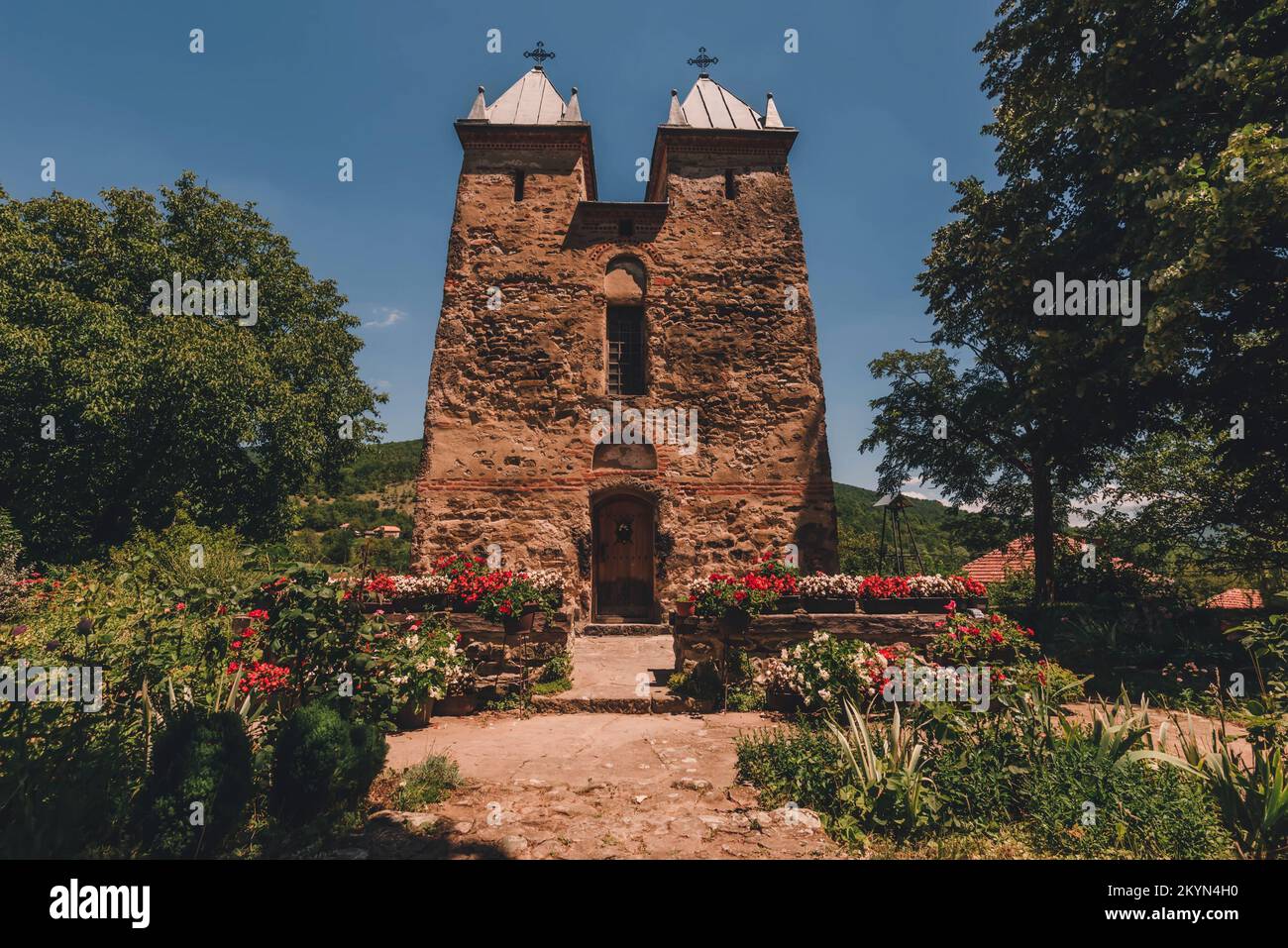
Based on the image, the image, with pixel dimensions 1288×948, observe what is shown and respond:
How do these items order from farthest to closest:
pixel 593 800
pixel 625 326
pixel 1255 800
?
pixel 625 326 < pixel 593 800 < pixel 1255 800

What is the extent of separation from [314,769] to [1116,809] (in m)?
5.37

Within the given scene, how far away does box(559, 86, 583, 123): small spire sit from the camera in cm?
1325

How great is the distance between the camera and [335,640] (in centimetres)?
456

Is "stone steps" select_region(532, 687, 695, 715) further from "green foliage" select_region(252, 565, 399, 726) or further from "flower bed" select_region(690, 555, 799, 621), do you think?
"green foliage" select_region(252, 565, 399, 726)

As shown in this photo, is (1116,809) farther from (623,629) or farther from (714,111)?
(714,111)

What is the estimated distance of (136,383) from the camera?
44.9 feet

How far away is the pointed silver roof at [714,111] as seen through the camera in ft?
44.6

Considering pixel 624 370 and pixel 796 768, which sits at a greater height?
pixel 624 370

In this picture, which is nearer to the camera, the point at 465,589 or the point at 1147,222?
the point at 465,589

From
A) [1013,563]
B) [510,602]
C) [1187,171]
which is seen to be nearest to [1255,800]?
[510,602]

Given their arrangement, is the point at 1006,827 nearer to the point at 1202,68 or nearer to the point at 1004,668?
the point at 1004,668

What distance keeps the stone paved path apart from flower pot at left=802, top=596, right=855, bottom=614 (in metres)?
1.75

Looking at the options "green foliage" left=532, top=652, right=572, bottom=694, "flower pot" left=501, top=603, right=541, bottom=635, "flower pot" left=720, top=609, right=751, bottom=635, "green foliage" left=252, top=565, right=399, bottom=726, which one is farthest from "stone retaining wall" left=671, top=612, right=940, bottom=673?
"green foliage" left=252, top=565, right=399, bottom=726

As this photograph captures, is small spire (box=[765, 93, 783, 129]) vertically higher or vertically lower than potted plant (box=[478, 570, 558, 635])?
higher
